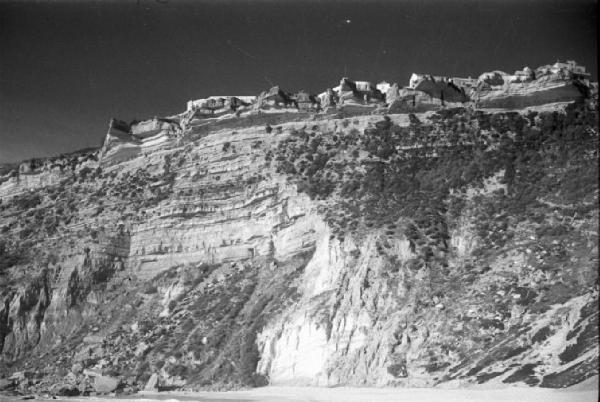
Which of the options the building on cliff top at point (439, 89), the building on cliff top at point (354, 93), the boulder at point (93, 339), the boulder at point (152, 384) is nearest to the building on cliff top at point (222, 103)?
the building on cliff top at point (354, 93)

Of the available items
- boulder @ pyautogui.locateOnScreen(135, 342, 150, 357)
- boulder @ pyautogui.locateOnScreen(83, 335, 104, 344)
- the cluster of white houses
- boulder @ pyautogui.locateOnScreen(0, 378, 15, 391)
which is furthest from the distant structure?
boulder @ pyautogui.locateOnScreen(0, 378, 15, 391)

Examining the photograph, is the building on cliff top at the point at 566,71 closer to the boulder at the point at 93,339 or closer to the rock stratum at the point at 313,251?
the rock stratum at the point at 313,251

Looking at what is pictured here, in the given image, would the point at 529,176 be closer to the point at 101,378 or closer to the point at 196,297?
the point at 196,297

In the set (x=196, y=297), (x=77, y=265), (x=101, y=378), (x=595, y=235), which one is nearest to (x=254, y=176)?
(x=196, y=297)

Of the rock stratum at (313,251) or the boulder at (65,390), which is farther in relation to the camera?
the boulder at (65,390)

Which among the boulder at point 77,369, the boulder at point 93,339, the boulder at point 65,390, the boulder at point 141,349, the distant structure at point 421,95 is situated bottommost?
the boulder at point 65,390

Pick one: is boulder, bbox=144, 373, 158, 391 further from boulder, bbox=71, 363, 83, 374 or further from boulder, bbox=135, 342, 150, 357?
boulder, bbox=71, 363, 83, 374

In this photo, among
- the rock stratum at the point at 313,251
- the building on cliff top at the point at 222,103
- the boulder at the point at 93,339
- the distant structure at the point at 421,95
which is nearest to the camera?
the rock stratum at the point at 313,251
